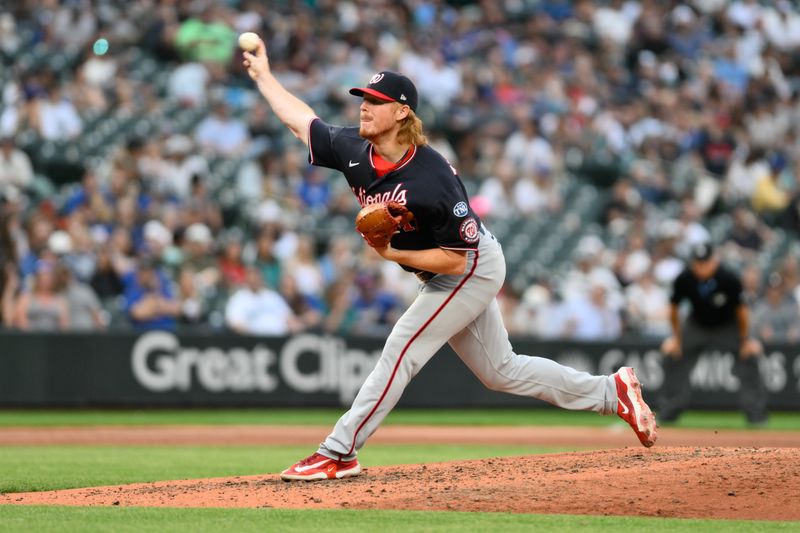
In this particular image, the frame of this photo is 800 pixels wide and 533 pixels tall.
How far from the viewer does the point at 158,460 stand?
923 cm

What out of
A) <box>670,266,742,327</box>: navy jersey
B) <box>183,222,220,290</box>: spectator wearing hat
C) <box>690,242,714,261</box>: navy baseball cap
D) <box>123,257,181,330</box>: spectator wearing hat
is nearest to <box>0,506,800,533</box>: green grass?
<box>670,266,742,327</box>: navy jersey

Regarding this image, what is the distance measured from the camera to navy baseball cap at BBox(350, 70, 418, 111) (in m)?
6.66

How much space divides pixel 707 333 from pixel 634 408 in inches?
254

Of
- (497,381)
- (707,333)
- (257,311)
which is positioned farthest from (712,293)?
(497,381)

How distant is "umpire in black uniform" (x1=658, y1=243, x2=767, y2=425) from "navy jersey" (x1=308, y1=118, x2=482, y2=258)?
22.0 feet

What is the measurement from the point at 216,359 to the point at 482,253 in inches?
320

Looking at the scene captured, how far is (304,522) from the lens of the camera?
5562mm

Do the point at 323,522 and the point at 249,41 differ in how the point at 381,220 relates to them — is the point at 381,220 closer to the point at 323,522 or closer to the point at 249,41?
the point at 249,41

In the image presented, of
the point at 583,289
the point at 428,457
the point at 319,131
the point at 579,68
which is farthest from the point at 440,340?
the point at 579,68

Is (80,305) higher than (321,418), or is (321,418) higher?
(80,305)

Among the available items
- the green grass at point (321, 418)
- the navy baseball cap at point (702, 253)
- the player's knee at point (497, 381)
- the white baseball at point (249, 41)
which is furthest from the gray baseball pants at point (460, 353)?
the green grass at point (321, 418)

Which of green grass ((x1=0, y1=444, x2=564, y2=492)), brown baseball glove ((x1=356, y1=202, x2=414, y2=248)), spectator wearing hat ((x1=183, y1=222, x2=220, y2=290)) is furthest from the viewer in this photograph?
spectator wearing hat ((x1=183, y1=222, x2=220, y2=290))

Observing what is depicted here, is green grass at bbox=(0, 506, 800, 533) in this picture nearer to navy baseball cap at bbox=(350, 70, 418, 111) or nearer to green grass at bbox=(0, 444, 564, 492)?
green grass at bbox=(0, 444, 564, 492)

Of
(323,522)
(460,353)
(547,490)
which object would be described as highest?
(460,353)
